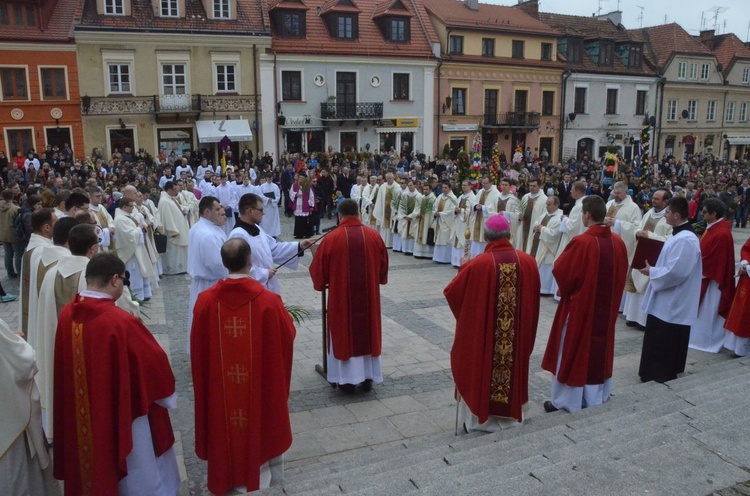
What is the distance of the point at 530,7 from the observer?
3841 centimetres

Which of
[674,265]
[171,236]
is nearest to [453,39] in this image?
[171,236]

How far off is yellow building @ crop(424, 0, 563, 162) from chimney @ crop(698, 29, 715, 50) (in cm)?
1773

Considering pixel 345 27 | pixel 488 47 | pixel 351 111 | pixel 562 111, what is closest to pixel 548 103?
pixel 562 111

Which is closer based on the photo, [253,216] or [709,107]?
[253,216]

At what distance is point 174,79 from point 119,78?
7.78 ft

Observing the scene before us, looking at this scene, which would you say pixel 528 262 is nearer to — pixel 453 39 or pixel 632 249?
pixel 632 249

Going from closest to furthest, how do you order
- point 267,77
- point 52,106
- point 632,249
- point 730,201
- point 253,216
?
point 253,216 → point 632,249 → point 730,201 → point 52,106 → point 267,77

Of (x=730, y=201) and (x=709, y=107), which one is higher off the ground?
(x=709, y=107)

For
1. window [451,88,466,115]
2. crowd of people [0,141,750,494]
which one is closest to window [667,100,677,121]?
window [451,88,466,115]

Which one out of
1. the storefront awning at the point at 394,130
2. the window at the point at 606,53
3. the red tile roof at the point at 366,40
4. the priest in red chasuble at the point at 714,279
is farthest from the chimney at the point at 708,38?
the priest in red chasuble at the point at 714,279

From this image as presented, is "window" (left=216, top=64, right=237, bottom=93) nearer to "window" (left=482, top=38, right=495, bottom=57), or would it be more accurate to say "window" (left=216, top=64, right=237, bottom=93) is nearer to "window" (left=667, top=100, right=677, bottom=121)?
"window" (left=482, top=38, right=495, bottom=57)

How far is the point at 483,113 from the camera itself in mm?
35469

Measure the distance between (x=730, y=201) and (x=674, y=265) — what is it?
13120 mm

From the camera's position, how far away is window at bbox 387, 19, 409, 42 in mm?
33094
